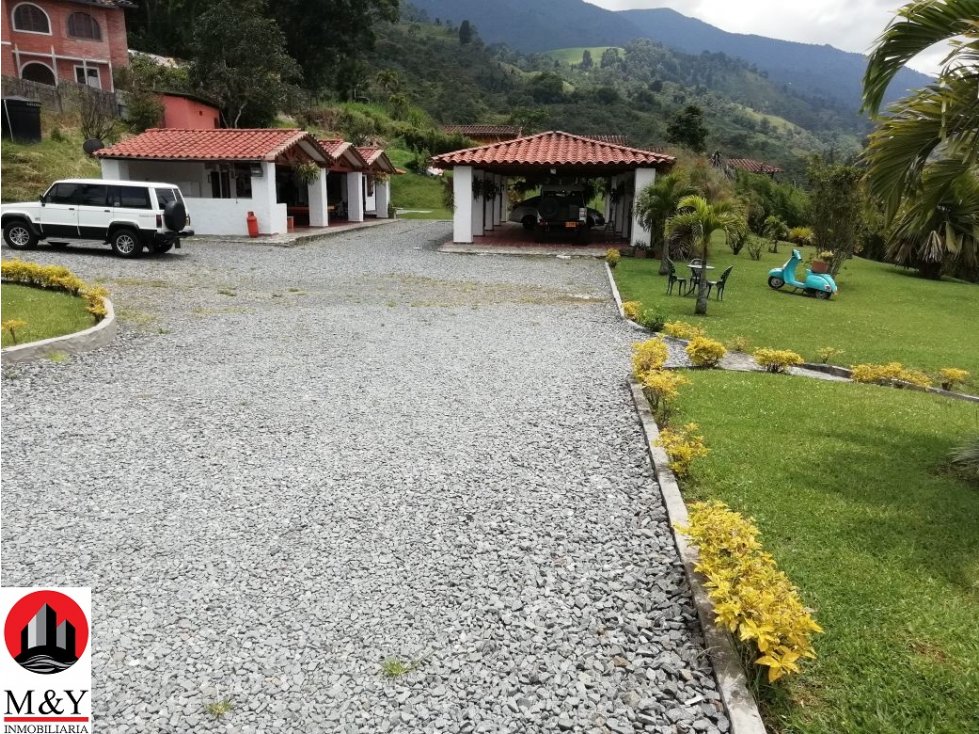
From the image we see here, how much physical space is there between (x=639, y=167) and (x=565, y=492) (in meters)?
18.7

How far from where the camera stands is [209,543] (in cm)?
413

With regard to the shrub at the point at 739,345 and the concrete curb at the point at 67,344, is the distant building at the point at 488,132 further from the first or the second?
the concrete curb at the point at 67,344

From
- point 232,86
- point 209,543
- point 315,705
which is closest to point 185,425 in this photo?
point 209,543

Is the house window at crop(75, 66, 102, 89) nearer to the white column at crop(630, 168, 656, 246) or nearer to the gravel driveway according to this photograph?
the white column at crop(630, 168, 656, 246)

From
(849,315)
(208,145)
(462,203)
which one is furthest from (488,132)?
(849,315)

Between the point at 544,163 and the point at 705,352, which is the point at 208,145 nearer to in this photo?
the point at 544,163

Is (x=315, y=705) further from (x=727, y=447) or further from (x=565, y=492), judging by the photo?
(x=727, y=447)

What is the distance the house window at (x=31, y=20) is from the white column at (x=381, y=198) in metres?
20.9

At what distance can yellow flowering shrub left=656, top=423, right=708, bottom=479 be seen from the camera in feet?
16.3

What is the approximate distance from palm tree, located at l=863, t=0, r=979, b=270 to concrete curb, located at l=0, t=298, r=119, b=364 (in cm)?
866

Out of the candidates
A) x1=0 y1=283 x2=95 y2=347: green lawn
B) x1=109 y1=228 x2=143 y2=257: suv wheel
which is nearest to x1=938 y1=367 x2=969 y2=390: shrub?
x1=0 y1=283 x2=95 y2=347: green lawn

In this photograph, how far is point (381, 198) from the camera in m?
34.1

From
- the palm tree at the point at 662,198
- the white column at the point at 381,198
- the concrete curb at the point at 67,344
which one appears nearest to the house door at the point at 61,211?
the concrete curb at the point at 67,344

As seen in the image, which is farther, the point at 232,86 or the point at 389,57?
the point at 389,57
